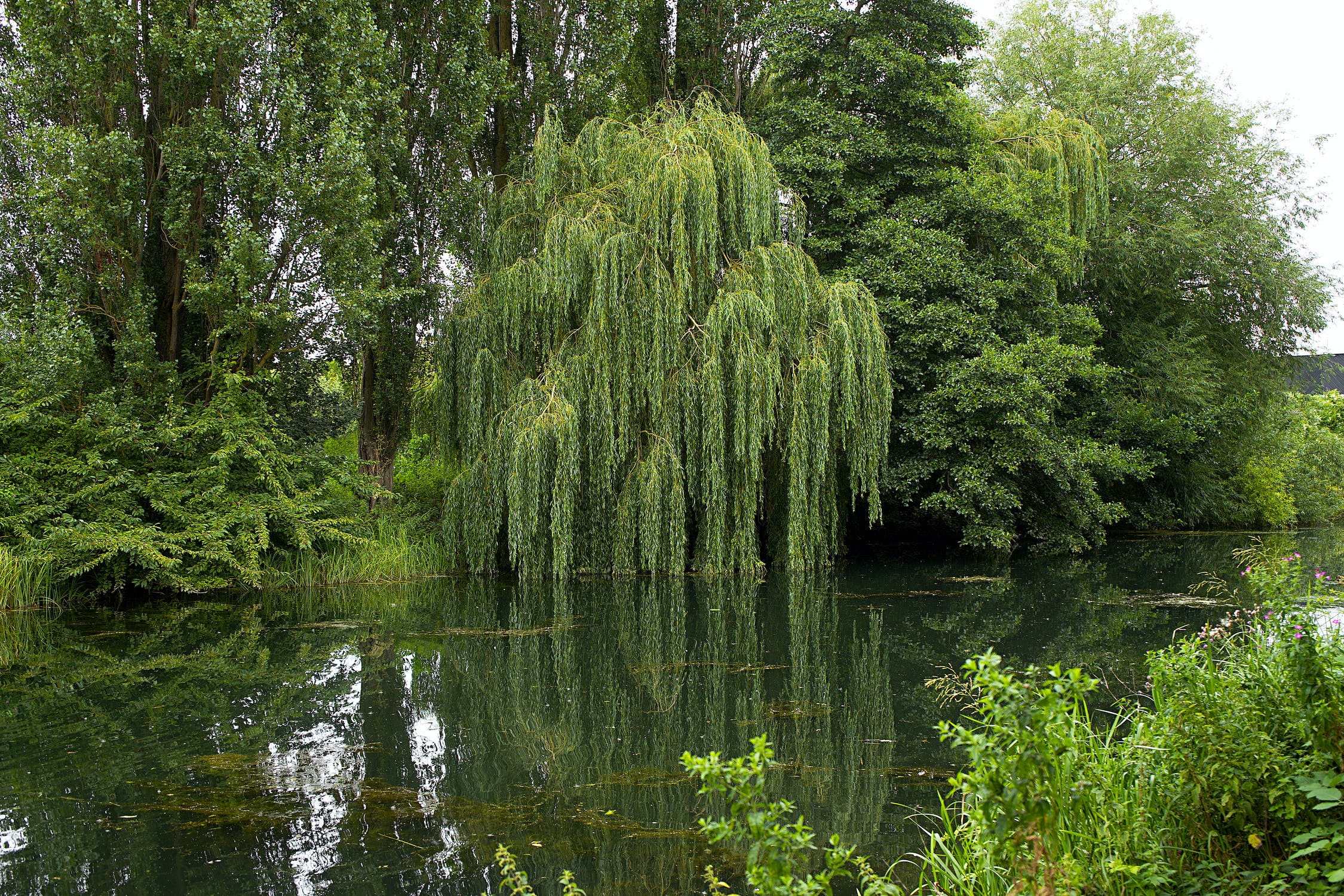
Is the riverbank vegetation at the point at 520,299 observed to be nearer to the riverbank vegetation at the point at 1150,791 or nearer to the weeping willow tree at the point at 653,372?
the weeping willow tree at the point at 653,372

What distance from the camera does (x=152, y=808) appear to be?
13.6 feet

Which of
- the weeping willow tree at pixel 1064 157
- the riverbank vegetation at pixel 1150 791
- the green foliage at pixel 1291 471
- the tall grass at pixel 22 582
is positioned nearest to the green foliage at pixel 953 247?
the weeping willow tree at pixel 1064 157

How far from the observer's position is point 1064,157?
54.5ft

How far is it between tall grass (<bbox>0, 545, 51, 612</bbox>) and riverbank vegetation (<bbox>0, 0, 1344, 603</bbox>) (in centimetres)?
21

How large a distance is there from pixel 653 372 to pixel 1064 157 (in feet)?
31.7

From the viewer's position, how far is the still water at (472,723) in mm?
3666

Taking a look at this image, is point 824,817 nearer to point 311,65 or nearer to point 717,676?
point 717,676

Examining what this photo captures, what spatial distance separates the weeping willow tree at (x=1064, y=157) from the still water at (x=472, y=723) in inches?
322

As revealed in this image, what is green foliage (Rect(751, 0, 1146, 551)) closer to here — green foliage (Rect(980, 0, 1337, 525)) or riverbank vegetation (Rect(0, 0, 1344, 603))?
riverbank vegetation (Rect(0, 0, 1344, 603))

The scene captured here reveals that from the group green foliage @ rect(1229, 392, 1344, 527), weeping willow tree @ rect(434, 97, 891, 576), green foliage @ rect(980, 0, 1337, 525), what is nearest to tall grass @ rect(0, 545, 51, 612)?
weeping willow tree @ rect(434, 97, 891, 576)

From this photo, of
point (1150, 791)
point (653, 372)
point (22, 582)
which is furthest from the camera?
point (653, 372)

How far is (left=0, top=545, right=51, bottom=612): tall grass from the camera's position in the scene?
395 inches

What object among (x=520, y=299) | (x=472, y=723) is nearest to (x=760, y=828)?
(x=472, y=723)

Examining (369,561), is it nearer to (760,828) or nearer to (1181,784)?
(1181,784)
